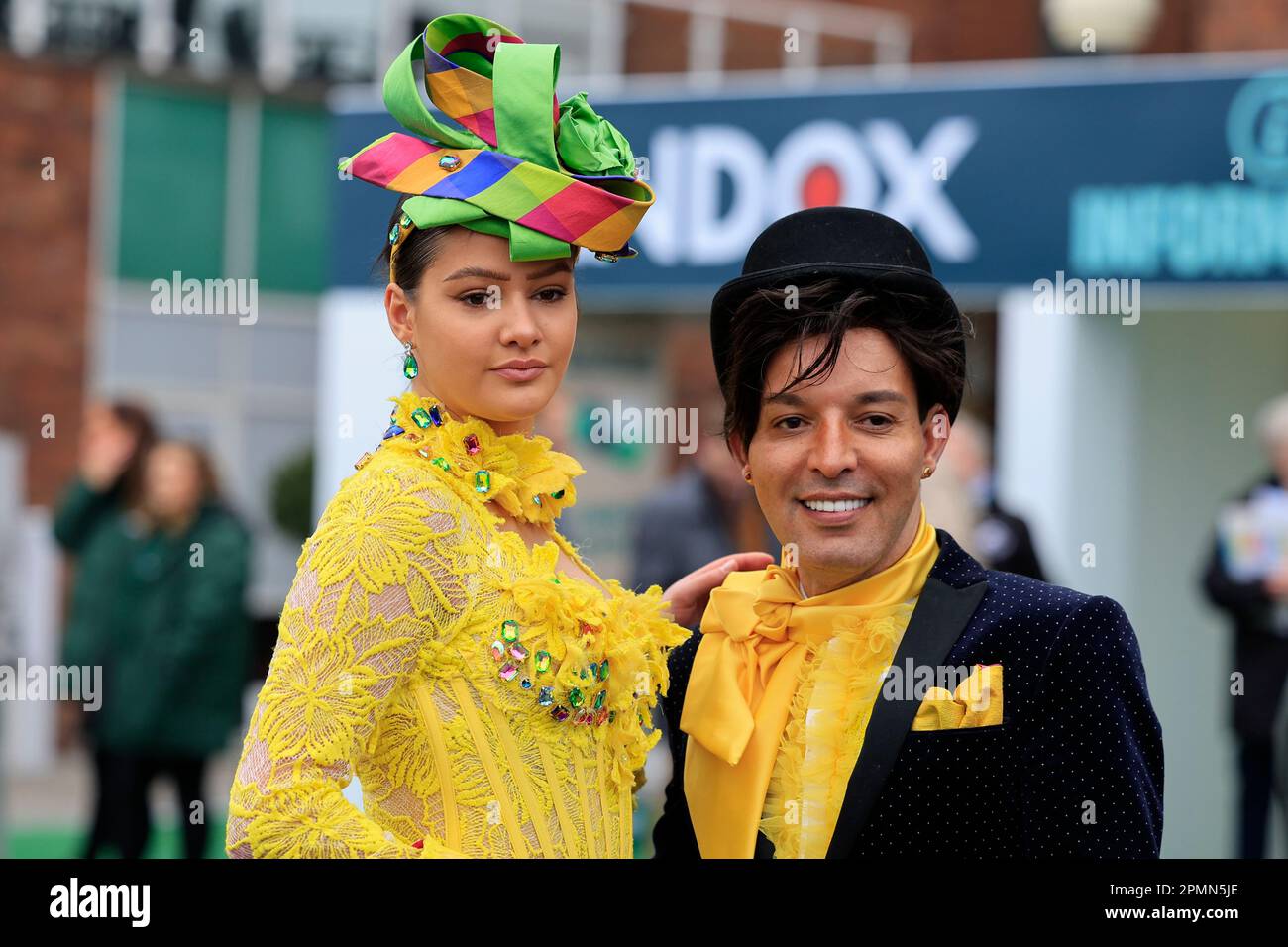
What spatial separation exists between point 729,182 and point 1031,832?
544 cm

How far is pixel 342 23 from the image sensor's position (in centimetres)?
1412

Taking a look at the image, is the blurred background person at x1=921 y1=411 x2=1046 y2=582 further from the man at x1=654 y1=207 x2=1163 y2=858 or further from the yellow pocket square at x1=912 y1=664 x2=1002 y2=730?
the yellow pocket square at x1=912 y1=664 x2=1002 y2=730

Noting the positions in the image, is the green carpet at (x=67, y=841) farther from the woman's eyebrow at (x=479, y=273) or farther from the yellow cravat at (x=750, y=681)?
the woman's eyebrow at (x=479, y=273)

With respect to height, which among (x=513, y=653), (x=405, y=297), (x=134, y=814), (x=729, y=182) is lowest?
(x=134, y=814)

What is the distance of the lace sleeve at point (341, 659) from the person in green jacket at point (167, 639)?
14.6ft

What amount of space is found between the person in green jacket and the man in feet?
14.2

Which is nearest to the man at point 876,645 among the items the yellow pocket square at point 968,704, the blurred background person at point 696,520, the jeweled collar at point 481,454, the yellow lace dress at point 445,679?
the yellow pocket square at point 968,704

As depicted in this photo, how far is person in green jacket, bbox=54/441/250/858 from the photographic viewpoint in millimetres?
6645

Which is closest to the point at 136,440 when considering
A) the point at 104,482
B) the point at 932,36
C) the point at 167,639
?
the point at 104,482

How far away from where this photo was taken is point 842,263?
8.18 ft

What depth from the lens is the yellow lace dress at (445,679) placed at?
2.23 meters

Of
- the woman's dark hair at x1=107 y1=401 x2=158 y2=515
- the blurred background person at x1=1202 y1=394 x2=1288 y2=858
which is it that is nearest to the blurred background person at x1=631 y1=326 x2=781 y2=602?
the blurred background person at x1=1202 y1=394 x2=1288 y2=858
